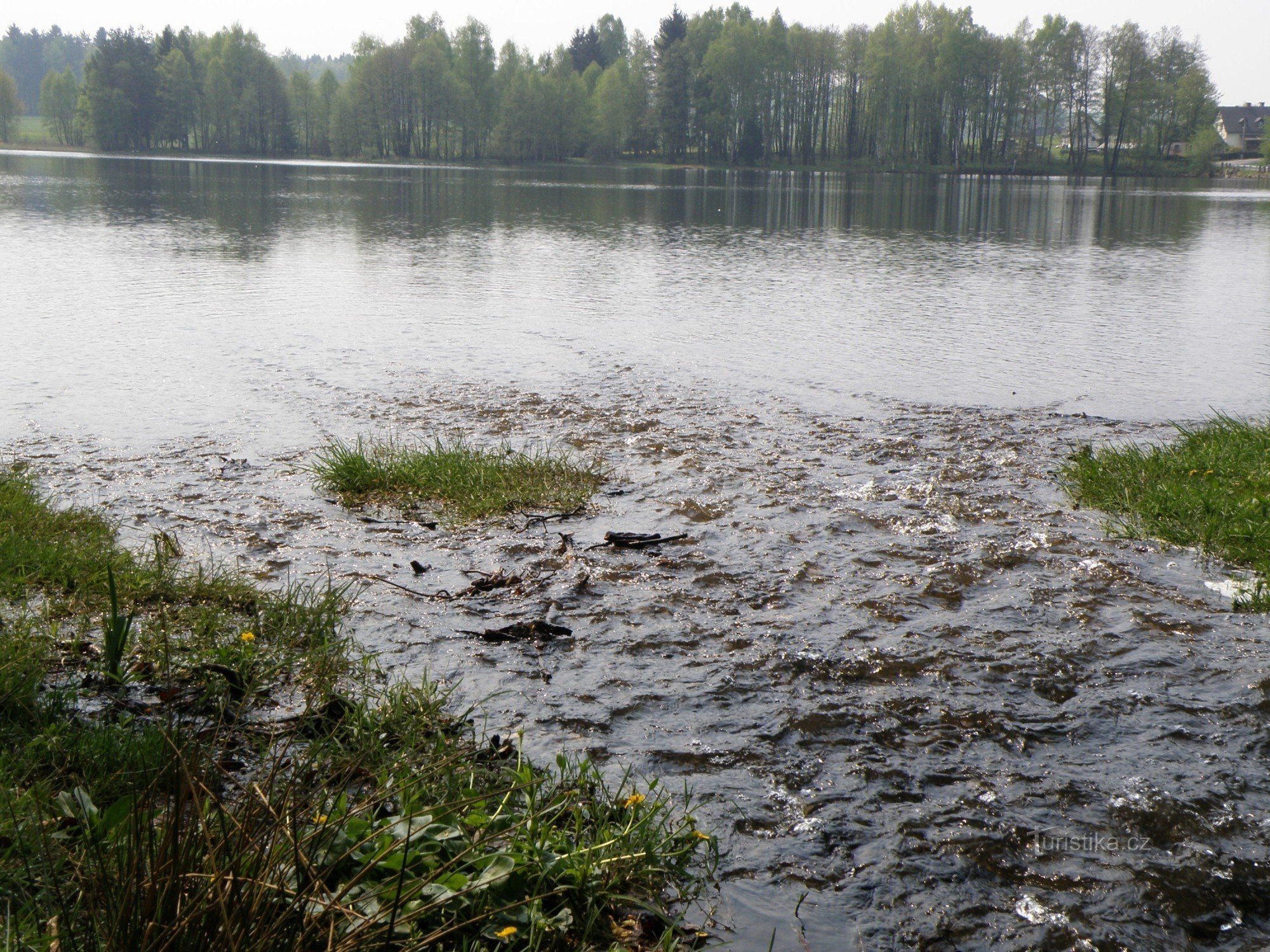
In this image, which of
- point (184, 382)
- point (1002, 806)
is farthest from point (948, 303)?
point (1002, 806)

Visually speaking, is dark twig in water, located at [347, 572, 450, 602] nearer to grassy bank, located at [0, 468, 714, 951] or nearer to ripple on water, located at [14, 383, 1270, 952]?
ripple on water, located at [14, 383, 1270, 952]

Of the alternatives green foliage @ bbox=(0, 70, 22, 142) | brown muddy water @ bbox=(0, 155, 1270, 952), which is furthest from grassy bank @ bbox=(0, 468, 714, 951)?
green foliage @ bbox=(0, 70, 22, 142)

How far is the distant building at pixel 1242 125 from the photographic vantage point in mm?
126438

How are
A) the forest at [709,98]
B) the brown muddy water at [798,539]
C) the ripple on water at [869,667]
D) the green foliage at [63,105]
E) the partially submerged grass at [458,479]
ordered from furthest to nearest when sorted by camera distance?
the green foliage at [63,105]
the forest at [709,98]
the partially submerged grass at [458,479]
the brown muddy water at [798,539]
the ripple on water at [869,667]

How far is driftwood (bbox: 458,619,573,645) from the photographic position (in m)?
5.55

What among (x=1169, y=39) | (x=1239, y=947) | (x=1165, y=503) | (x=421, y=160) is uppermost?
(x=1169, y=39)

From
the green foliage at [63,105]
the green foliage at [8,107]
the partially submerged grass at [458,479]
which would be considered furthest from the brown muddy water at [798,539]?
the green foliage at [63,105]

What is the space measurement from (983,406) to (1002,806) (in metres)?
8.05

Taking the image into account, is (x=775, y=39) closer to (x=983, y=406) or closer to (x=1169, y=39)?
(x=1169, y=39)

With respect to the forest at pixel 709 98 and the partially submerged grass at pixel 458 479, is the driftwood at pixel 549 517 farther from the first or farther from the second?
the forest at pixel 709 98

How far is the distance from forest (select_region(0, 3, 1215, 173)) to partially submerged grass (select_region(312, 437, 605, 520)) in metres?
109

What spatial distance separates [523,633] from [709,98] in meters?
116

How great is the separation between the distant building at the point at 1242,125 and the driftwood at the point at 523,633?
146 m

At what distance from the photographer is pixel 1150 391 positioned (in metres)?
12.3
